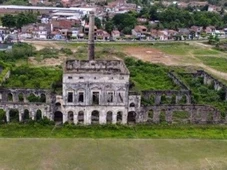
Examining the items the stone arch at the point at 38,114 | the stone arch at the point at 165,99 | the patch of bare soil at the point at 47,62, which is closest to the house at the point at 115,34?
the patch of bare soil at the point at 47,62

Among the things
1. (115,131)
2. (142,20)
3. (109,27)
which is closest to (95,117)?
(115,131)

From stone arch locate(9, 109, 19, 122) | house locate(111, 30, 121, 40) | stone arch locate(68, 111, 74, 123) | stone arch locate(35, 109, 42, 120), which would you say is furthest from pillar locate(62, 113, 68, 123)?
house locate(111, 30, 121, 40)

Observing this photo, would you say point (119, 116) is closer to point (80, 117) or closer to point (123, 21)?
point (80, 117)

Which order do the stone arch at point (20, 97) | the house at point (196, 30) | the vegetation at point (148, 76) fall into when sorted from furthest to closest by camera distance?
1. the house at point (196, 30)
2. the vegetation at point (148, 76)
3. the stone arch at point (20, 97)

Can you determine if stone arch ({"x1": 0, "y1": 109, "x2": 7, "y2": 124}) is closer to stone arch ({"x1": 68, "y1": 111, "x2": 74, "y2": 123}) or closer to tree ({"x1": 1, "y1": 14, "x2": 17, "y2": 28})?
stone arch ({"x1": 68, "y1": 111, "x2": 74, "y2": 123})

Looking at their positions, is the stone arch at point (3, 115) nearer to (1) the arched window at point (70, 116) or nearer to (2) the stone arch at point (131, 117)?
(1) the arched window at point (70, 116)

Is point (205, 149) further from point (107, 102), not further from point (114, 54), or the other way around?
point (114, 54)

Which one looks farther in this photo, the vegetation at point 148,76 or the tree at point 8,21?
the tree at point 8,21
